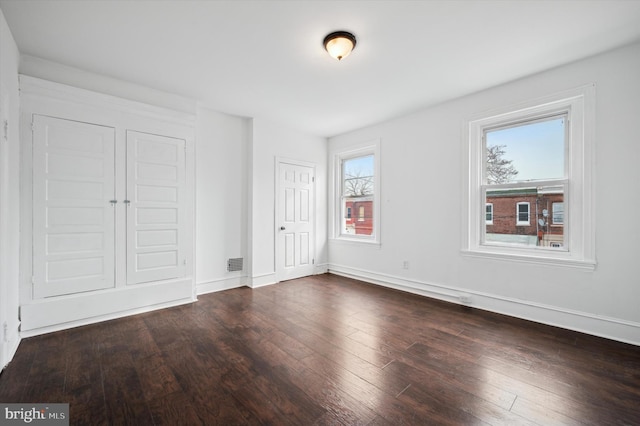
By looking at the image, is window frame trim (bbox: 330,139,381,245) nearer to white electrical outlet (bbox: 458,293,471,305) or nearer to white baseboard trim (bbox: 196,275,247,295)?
white electrical outlet (bbox: 458,293,471,305)

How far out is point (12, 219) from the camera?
8.08 feet

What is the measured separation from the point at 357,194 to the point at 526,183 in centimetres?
260

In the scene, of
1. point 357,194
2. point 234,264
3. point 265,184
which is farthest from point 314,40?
point 234,264

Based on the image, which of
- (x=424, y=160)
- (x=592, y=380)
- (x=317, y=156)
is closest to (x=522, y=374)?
(x=592, y=380)

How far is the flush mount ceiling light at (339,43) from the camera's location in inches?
94.1

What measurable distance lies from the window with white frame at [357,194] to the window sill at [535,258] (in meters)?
1.62

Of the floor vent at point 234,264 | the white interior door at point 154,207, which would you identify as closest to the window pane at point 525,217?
the floor vent at point 234,264

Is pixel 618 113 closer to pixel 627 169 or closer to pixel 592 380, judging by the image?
pixel 627 169

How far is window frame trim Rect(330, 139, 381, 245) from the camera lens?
4.75 m

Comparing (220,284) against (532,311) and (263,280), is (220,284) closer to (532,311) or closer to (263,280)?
(263,280)

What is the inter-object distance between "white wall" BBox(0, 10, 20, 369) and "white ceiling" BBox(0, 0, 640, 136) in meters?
0.32

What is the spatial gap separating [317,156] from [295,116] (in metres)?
1.16

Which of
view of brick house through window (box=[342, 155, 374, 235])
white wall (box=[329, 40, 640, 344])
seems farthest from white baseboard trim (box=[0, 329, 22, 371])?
view of brick house through window (box=[342, 155, 374, 235])

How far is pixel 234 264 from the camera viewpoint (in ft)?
14.7
